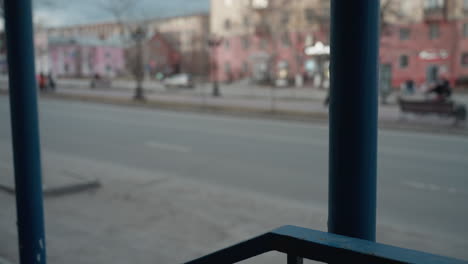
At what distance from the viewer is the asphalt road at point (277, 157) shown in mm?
7820

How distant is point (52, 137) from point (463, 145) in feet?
40.1

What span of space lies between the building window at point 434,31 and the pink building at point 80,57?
2328 inches

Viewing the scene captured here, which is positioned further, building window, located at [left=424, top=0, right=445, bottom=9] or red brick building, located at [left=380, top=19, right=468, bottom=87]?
building window, located at [left=424, top=0, right=445, bottom=9]

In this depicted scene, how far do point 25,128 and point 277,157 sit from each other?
8445 millimetres

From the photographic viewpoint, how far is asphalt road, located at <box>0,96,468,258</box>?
7820 mm

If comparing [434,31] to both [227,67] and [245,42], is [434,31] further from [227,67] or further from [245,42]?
[227,67]

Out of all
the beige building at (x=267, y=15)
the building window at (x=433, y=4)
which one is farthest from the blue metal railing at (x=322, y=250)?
the building window at (x=433, y=4)

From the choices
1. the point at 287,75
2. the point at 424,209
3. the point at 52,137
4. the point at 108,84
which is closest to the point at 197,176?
the point at 424,209

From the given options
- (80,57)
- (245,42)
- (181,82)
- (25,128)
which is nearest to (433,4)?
(245,42)

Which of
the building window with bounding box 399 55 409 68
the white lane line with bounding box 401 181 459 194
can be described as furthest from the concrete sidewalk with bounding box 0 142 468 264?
the building window with bounding box 399 55 409 68

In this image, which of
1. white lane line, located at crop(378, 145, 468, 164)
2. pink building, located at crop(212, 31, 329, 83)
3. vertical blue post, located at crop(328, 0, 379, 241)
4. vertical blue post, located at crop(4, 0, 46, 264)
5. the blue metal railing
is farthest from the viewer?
pink building, located at crop(212, 31, 329, 83)

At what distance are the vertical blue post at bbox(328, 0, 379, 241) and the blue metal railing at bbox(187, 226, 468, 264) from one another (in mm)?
172

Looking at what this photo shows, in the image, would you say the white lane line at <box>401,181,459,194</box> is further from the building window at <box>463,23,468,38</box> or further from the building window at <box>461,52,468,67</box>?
the building window at <box>463,23,468,38</box>

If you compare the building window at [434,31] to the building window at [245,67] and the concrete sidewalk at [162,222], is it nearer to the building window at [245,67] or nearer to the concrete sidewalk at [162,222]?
the building window at [245,67]
